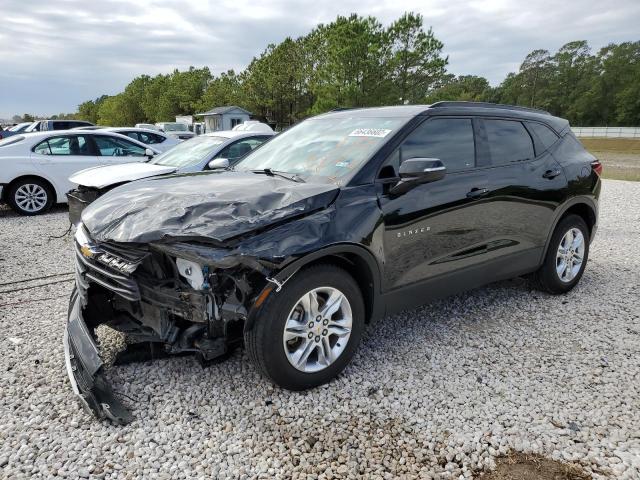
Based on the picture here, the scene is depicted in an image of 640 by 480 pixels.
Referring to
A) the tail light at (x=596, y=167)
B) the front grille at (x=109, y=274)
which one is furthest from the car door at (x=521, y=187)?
the front grille at (x=109, y=274)

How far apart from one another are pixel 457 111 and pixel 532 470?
105 inches

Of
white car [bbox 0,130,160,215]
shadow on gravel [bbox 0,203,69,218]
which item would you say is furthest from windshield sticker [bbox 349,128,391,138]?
shadow on gravel [bbox 0,203,69,218]

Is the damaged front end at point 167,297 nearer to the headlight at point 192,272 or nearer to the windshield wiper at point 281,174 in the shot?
the headlight at point 192,272

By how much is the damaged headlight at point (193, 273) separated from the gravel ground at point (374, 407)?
0.79 metres

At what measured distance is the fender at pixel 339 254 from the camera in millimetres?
2676

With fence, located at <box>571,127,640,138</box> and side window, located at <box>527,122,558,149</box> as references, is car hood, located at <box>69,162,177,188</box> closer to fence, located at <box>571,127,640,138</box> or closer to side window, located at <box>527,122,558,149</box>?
side window, located at <box>527,122,558,149</box>

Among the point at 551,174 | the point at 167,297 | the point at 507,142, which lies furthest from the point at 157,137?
the point at 167,297

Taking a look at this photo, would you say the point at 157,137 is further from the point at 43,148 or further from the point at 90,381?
the point at 90,381

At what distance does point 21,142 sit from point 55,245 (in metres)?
3.51

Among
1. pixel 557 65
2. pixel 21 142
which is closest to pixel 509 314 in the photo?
pixel 21 142

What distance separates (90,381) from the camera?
109 inches

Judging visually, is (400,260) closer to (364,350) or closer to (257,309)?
(364,350)

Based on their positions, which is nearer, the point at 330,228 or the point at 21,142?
the point at 330,228

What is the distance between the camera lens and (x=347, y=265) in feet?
10.3
